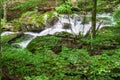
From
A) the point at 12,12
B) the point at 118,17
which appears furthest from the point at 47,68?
the point at 12,12

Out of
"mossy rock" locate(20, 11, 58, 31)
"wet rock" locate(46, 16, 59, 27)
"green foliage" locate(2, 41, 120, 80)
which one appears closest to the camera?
"green foliage" locate(2, 41, 120, 80)

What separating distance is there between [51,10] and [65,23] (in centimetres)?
258

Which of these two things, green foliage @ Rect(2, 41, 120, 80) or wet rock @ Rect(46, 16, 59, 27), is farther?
wet rock @ Rect(46, 16, 59, 27)

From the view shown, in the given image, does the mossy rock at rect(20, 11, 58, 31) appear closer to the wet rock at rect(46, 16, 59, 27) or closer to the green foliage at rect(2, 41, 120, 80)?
the wet rock at rect(46, 16, 59, 27)

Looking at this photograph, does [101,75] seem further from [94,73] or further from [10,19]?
[10,19]

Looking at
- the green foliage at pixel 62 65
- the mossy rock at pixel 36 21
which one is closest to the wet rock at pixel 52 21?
the mossy rock at pixel 36 21

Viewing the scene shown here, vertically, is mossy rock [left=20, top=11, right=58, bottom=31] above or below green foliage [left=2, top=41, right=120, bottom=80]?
below

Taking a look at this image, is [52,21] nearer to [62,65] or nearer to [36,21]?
[36,21]

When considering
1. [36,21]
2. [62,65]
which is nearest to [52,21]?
[36,21]

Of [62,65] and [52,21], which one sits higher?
[62,65]

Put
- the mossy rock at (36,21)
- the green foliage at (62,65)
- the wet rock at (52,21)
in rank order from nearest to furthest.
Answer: the green foliage at (62,65) < the mossy rock at (36,21) < the wet rock at (52,21)

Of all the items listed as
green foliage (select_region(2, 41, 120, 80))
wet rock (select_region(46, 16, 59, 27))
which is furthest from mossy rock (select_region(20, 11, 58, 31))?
green foliage (select_region(2, 41, 120, 80))

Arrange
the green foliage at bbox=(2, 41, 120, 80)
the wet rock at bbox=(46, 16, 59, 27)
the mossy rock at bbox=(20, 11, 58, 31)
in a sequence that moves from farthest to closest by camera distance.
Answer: the wet rock at bbox=(46, 16, 59, 27)
the mossy rock at bbox=(20, 11, 58, 31)
the green foliage at bbox=(2, 41, 120, 80)

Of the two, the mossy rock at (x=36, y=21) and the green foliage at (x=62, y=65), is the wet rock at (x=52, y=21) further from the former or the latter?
the green foliage at (x=62, y=65)
